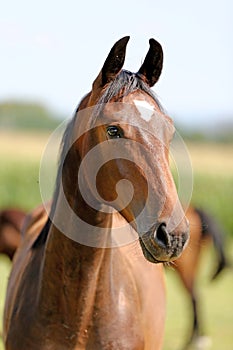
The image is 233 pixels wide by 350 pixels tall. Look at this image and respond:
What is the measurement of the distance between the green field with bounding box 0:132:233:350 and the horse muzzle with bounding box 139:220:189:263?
1043mm

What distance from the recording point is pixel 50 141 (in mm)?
3855

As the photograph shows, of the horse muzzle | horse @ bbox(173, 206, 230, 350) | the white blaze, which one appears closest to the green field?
horse @ bbox(173, 206, 230, 350)

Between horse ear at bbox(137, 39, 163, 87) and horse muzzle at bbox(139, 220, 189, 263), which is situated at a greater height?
horse ear at bbox(137, 39, 163, 87)

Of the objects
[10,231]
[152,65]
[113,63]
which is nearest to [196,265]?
[10,231]

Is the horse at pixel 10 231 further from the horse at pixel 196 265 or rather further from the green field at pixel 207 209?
the horse at pixel 196 265

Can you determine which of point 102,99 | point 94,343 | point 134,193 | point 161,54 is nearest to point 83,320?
point 94,343

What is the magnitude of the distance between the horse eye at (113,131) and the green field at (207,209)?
0.78 m

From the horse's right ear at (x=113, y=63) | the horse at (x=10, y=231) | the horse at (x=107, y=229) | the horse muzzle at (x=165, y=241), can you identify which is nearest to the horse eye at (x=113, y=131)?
the horse at (x=107, y=229)

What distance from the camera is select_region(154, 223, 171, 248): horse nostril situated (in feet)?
9.98

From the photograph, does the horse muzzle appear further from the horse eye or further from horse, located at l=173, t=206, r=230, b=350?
horse, located at l=173, t=206, r=230, b=350

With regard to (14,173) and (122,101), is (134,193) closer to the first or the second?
(122,101)

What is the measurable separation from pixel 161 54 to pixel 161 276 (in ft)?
5.43

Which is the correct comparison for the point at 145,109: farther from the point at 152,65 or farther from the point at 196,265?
the point at 196,265

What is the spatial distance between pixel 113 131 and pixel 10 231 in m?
6.88
